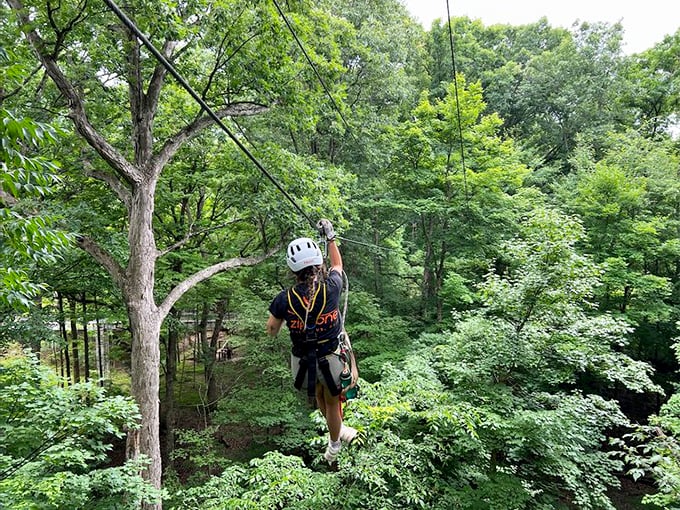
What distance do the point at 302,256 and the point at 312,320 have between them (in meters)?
0.41

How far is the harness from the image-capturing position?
239 cm

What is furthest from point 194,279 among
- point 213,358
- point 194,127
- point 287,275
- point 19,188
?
point 213,358

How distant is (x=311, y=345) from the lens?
247 centimetres

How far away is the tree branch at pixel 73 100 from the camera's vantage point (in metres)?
4.62

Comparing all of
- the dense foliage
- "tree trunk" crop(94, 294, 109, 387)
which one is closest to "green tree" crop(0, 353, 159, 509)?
the dense foliage

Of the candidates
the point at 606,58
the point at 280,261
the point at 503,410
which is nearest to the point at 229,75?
the point at 280,261

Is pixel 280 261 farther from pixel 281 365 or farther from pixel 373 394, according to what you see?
pixel 373 394

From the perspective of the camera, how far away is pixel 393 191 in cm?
1120

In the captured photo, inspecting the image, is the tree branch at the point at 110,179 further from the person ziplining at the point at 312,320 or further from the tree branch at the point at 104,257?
the person ziplining at the point at 312,320

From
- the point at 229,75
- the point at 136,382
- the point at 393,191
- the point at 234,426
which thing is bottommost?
the point at 234,426

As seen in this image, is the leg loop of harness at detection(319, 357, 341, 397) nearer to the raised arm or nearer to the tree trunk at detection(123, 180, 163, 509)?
the raised arm

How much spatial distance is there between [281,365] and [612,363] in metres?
6.35

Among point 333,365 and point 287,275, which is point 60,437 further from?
point 287,275

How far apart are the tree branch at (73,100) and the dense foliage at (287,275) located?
0.03 metres
